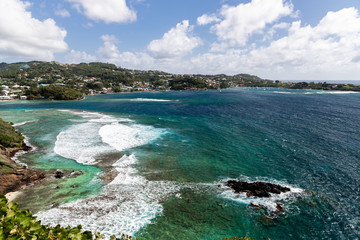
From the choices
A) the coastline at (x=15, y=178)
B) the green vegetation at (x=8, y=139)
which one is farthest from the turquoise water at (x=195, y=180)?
the green vegetation at (x=8, y=139)

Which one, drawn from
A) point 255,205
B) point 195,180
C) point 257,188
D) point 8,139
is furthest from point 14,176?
point 257,188

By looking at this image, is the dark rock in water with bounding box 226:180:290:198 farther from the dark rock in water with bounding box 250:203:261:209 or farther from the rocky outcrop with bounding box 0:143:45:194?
the rocky outcrop with bounding box 0:143:45:194

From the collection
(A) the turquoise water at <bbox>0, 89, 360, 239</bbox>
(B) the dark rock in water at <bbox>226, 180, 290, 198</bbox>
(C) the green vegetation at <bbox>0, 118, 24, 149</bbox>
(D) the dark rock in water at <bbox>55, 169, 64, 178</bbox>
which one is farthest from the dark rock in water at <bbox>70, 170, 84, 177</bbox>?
(B) the dark rock in water at <bbox>226, 180, 290, 198</bbox>

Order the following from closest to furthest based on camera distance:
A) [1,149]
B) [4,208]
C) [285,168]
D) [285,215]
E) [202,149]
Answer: [4,208] → [285,215] → [285,168] → [1,149] → [202,149]

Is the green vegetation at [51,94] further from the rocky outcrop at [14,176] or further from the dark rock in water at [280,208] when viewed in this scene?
the dark rock in water at [280,208]

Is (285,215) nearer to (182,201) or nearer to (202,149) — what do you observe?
(182,201)

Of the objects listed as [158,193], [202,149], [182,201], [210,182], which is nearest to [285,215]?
[210,182]
